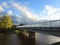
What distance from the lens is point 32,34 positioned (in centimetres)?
7594

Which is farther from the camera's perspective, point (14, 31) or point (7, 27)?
point (14, 31)

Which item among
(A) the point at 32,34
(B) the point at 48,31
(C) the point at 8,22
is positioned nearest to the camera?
(B) the point at 48,31

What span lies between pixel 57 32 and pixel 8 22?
8367 cm

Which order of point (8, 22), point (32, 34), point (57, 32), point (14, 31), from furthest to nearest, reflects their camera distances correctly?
1. point (14, 31)
2. point (8, 22)
3. point (32, 34)
4. point (57, 32)

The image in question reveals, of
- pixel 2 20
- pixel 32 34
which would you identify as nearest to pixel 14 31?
pixel 2 20

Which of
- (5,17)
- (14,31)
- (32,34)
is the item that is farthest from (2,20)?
(32,34)

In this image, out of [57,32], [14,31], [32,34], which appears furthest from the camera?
[14,31]

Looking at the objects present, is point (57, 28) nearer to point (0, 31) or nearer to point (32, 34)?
point (32, 34)

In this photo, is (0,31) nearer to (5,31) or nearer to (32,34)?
(5,31)

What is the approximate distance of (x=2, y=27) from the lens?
116375 mm

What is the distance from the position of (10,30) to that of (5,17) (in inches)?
379

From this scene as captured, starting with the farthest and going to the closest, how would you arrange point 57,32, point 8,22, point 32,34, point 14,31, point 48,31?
point 14,31, point 8,22, point 32,34, point 48,31, point 57,32

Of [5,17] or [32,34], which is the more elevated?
[5,17]

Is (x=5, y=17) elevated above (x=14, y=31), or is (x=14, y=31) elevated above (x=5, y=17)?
(x=5, y=17)
